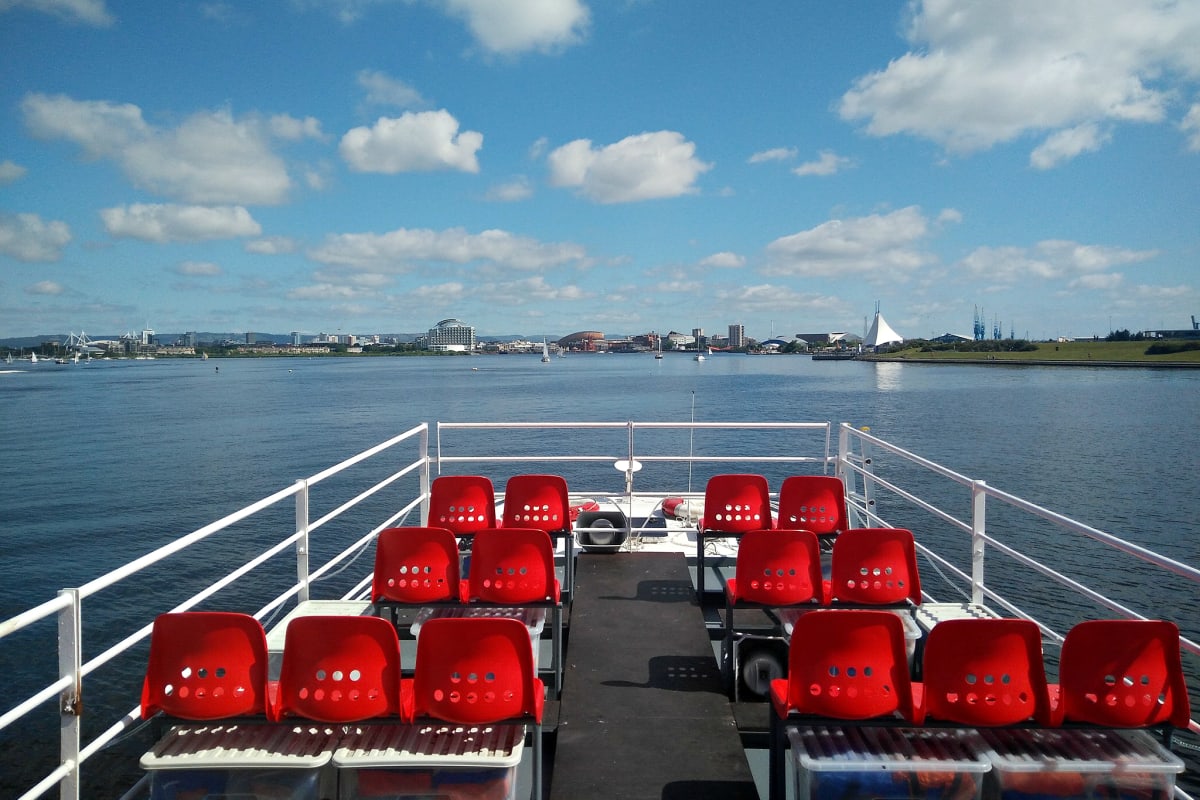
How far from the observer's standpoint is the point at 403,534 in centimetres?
491

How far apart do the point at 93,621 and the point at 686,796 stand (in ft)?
55.4

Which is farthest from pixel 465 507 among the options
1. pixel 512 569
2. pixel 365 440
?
pixel 365 440

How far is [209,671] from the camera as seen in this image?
3.30 meters

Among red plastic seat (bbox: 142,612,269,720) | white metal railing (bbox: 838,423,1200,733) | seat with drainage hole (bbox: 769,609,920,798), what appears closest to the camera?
red plastic seat (bbox: 142,612,269,720)

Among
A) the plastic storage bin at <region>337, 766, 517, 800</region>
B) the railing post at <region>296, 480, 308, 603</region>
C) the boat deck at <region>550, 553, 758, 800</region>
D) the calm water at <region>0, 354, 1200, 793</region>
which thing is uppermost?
the railing post at <region>296, 480, 308, 603</region>

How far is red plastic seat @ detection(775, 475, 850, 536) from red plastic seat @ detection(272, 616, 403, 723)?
13.4 ft

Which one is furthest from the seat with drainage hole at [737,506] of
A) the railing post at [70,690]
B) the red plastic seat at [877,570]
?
the railing post at [70,690]

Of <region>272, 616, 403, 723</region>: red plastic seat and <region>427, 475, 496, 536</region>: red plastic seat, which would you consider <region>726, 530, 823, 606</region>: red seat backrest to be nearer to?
<region>272, 616, 403, 723</region>: red plastic seat

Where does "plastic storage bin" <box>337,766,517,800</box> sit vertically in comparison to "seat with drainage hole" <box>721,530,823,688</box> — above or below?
below

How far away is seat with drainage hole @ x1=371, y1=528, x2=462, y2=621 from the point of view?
4914 millimetres

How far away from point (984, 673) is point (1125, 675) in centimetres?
57

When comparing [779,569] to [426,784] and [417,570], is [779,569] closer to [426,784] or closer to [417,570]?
[417,570]

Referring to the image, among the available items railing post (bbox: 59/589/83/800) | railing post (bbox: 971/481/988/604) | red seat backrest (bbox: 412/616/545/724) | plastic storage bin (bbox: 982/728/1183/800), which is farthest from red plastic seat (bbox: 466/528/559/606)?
railing post (bbox: 971/481/988/604)

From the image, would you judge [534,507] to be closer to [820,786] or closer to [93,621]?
[820,786]
